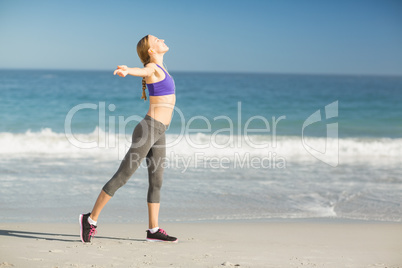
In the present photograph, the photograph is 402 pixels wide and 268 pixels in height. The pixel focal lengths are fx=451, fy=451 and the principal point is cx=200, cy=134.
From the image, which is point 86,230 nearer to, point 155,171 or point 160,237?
point 160,237

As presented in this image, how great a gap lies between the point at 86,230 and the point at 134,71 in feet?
4.92

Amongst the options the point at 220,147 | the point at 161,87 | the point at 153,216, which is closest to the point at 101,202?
the point at 153,216

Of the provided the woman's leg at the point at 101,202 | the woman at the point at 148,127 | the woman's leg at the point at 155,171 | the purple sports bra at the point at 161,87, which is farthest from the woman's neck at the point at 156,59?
the woman's leg at the point at 101,202

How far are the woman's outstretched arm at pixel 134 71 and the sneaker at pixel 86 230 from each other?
1.39 m

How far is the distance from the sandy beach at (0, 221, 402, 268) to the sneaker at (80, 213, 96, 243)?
64 millimetres

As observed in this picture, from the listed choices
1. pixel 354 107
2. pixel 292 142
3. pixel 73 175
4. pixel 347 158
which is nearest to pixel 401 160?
pixel 347 158

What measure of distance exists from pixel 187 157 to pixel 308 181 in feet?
10.4

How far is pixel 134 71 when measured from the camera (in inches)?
142

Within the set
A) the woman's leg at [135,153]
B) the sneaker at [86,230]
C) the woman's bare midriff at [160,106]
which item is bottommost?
the sneaker at [86,230]

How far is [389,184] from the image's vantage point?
7.24m

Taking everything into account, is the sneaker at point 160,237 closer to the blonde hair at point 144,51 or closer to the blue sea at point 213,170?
the blue sea at point 213,170

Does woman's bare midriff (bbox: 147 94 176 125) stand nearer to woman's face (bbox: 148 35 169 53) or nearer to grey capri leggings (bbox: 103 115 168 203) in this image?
grey capri leggings (bbox: 103 115 168 203)

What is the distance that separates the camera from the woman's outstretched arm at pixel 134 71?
134 inches

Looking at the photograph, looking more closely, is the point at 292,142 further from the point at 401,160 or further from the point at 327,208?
the point at 327,208
